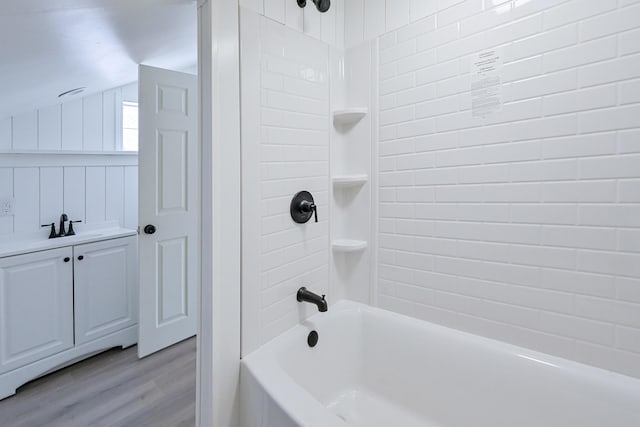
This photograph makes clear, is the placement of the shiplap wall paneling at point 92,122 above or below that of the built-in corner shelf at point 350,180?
above

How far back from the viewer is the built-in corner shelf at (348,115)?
1.68 metres

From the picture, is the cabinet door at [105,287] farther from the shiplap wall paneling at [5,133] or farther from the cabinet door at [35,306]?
the shiplap wall paneling at [5,133]

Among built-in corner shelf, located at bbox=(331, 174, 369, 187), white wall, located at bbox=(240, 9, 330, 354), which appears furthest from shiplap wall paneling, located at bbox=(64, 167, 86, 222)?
built-in corner shelf, located at bbox=(331, 174, 369, 187)

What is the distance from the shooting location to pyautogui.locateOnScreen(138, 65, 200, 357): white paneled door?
2.20 metres

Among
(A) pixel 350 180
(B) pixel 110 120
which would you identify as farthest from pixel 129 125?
(A) pixel 350 180

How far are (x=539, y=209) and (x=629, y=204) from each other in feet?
0.82

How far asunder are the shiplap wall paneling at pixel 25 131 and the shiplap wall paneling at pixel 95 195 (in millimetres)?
393

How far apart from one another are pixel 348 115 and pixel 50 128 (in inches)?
95.6

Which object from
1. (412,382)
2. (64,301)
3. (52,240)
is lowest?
(412,382)

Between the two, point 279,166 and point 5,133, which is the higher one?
point 5,133

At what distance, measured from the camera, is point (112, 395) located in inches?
74.9

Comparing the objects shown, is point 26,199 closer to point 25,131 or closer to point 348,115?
point 25,131

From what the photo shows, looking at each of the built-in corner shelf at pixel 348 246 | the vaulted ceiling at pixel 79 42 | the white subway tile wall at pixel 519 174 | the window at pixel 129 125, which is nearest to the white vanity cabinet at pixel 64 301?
the window at pixel 129 125

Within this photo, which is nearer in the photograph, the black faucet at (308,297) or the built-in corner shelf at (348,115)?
the black faucet at (308,297)
